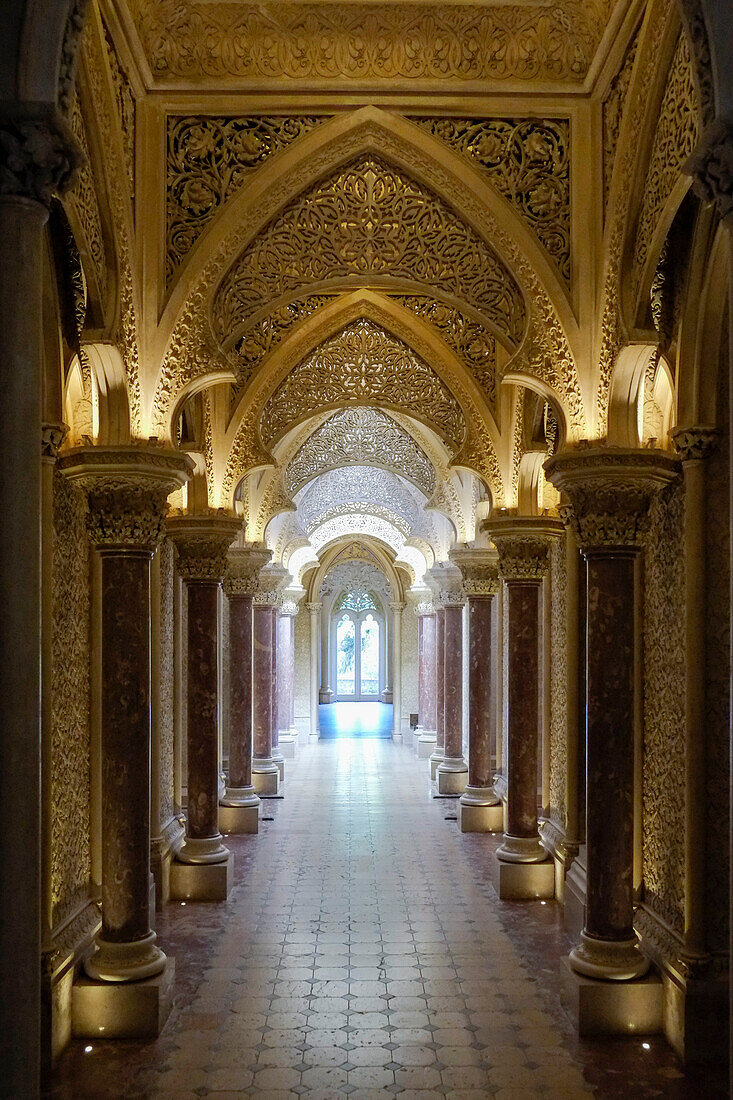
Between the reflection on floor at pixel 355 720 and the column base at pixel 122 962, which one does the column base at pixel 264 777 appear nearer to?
the reflection on floor at pixel 355 720

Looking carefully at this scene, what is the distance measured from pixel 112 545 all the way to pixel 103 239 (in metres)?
1.67

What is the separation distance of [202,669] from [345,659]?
24.5m

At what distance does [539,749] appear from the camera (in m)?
9.02

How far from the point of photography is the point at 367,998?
607 centimetres

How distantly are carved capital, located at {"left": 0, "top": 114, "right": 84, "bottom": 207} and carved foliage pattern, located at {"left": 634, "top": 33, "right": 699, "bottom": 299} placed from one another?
A: 2.61 meters

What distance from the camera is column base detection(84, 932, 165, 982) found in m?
5.44

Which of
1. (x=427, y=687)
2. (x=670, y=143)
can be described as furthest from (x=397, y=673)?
(x=670, y=143)

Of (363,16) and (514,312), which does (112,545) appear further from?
(363,16)

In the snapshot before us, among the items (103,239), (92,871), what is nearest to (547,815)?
(92,871)

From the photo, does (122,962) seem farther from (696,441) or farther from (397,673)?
(397,673)

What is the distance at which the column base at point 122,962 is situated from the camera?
5.44 metres

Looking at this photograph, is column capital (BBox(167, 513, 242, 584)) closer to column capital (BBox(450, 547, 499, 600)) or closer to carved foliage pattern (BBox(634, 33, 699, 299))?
column capital (BBox(450, 547, 499, 600))

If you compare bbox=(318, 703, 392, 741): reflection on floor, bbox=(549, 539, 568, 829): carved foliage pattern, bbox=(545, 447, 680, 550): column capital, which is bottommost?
bbox=(318, 703, 392, 741): reflection on floor

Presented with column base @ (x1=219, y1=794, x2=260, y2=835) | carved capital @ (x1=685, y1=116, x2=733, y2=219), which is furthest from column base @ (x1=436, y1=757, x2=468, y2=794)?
carved capital @ (x1=685, y1=116, x2=733, y2=219)
